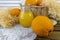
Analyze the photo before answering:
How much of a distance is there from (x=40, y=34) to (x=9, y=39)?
0.18 m

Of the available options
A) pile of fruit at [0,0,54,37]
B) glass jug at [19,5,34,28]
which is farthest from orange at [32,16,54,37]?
glass jug at [19,5,34,28]

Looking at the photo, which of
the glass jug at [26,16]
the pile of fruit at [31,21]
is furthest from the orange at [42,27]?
the glass jug at [26,16]

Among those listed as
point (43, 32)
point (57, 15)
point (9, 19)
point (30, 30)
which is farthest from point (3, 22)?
point (57, 15)

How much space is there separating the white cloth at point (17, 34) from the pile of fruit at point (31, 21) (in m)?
0.04

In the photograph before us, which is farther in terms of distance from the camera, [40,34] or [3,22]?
[3,22]

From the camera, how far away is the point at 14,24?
1006 mm

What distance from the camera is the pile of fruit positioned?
80cm

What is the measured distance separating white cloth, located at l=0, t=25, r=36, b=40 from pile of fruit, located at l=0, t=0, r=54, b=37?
4 cm

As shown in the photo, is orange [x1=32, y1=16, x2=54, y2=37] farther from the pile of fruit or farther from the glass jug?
Result: the glass jug

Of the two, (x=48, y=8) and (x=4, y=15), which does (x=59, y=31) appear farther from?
(x=4, y=15)

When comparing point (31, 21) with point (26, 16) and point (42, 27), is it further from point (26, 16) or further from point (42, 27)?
point (42, 27)

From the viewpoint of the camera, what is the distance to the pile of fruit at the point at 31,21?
0.80m

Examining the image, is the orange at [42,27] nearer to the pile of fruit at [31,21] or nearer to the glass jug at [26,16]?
the pile of fruit at [31,21]

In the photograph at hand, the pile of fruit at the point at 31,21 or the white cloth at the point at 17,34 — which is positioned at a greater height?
the pile of fruit at the point at 31,21
